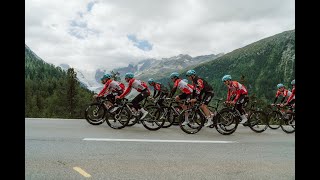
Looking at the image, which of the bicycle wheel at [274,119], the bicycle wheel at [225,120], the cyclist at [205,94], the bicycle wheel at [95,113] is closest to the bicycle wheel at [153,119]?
the cyclist at [205,94]

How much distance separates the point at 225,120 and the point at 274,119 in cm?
287

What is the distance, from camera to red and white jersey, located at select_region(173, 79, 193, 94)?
10938 mm

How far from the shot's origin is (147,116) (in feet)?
36.6

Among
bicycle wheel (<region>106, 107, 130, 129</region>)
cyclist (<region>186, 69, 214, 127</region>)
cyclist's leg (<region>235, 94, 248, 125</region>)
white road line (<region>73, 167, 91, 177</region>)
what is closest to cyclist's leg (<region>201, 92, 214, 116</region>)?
cyclist (<region>186, 69, 214, 127</region>)

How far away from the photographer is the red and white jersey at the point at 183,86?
1094 cm

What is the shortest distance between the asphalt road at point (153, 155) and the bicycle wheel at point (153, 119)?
0.34 m

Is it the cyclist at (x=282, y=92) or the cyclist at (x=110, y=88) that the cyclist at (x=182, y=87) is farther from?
the cyclist at (x=282, y=92)

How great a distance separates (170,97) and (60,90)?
140 feet

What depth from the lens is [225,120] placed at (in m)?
10.6

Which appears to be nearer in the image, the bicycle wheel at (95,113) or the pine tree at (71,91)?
the bicycle wheel at (95,113)

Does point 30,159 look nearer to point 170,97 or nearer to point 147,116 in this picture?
point 147,116

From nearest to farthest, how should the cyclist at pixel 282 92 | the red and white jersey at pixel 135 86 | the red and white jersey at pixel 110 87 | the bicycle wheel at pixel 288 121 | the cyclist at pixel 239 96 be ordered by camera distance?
the red and white jersey at pixel 135 86 < the cyclist at pixel 239 96 < the red and white jersey at pixel 110 87 < the bicycle wheel at pixel 288 121 < the cyclist at pixel 282 92

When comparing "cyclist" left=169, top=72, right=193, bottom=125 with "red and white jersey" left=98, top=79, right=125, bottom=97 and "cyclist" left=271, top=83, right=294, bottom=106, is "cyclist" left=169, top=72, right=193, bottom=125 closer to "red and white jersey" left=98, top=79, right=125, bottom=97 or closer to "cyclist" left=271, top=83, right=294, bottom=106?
"red and white jersey" left=98, top=79, right=125, bottom=97
